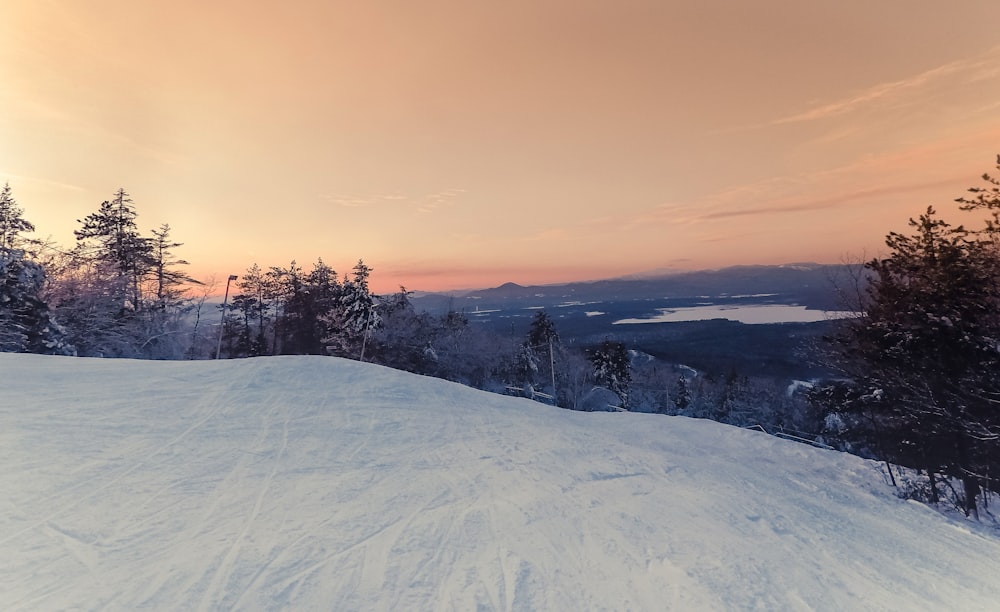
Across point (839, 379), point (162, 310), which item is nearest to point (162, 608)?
point (839, 379)

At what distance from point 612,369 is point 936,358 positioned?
42.5m

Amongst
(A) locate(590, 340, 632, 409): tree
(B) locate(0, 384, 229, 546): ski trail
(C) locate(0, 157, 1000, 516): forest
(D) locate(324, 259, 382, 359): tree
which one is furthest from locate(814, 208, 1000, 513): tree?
(A) locate(590, 340, 632, 409): tree

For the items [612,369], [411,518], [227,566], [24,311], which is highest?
[24,311]

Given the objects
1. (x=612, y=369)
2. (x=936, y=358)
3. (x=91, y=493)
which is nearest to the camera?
(x=91, y=493)

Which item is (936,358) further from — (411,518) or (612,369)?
(612,369)

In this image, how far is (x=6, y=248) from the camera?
23.5m

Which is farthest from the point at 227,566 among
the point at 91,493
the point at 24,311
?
the point at 24,311

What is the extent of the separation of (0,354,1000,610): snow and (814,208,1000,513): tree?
162 centimetres

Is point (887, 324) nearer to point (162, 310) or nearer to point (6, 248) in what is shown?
point (6, 248)

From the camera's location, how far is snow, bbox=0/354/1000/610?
4.60 meters

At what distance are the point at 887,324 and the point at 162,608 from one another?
15111 mm

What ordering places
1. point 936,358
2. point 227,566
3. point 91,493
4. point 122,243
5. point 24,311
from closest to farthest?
1. point 227,566
2. point 91,493
3. point 936,358
4. point 24,311
5. point 122,243

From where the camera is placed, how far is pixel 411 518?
6.17 metres

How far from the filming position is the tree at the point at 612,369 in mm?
51344
